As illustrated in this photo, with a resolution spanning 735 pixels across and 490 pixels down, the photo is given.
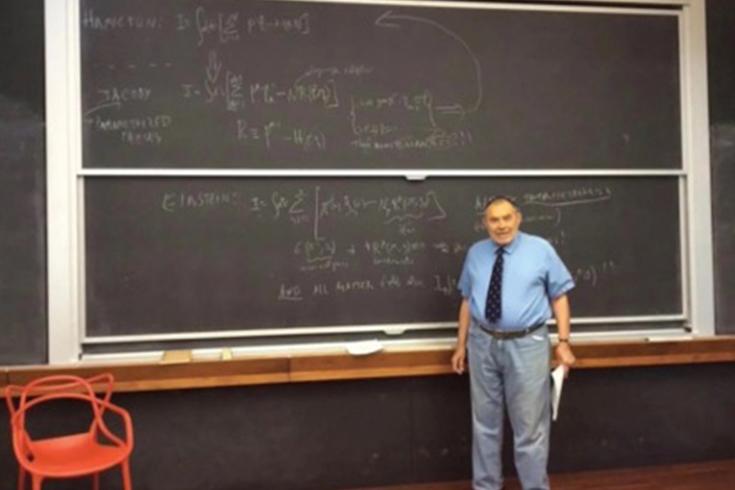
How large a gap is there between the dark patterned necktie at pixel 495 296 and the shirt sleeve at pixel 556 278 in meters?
0.22

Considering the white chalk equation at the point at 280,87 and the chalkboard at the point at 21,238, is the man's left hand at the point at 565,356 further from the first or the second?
the chalkboard at the point at 21,238

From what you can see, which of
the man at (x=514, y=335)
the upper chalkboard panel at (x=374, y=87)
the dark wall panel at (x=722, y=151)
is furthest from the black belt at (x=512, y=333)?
the dark wall panel at (x=722, y=151)

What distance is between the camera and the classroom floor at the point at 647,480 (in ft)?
10.2

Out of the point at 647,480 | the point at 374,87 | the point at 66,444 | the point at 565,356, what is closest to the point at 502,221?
the point at 565,356

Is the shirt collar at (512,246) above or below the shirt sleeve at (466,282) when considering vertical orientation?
above

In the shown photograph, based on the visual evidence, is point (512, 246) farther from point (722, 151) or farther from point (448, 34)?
point (722, 151)

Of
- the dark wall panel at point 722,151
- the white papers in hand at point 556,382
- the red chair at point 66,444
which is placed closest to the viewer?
the red chair at point 66,444

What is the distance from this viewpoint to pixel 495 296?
2.79 m

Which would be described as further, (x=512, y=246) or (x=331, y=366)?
(x=331, y=366)

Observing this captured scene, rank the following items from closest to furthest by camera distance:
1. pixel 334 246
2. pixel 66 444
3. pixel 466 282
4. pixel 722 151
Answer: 1. pixel 66 444
2. pixel 466 282
3. pixel 334 246
4. pixel 722 151

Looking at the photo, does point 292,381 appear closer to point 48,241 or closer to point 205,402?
point 205,402

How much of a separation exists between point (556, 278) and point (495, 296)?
0.29 meters

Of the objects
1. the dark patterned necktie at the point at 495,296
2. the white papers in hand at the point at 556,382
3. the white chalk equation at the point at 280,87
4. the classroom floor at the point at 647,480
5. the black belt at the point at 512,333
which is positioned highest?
the white chalk equation at the point at 280,87

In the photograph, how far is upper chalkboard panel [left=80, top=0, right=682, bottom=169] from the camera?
2885 millimetres
